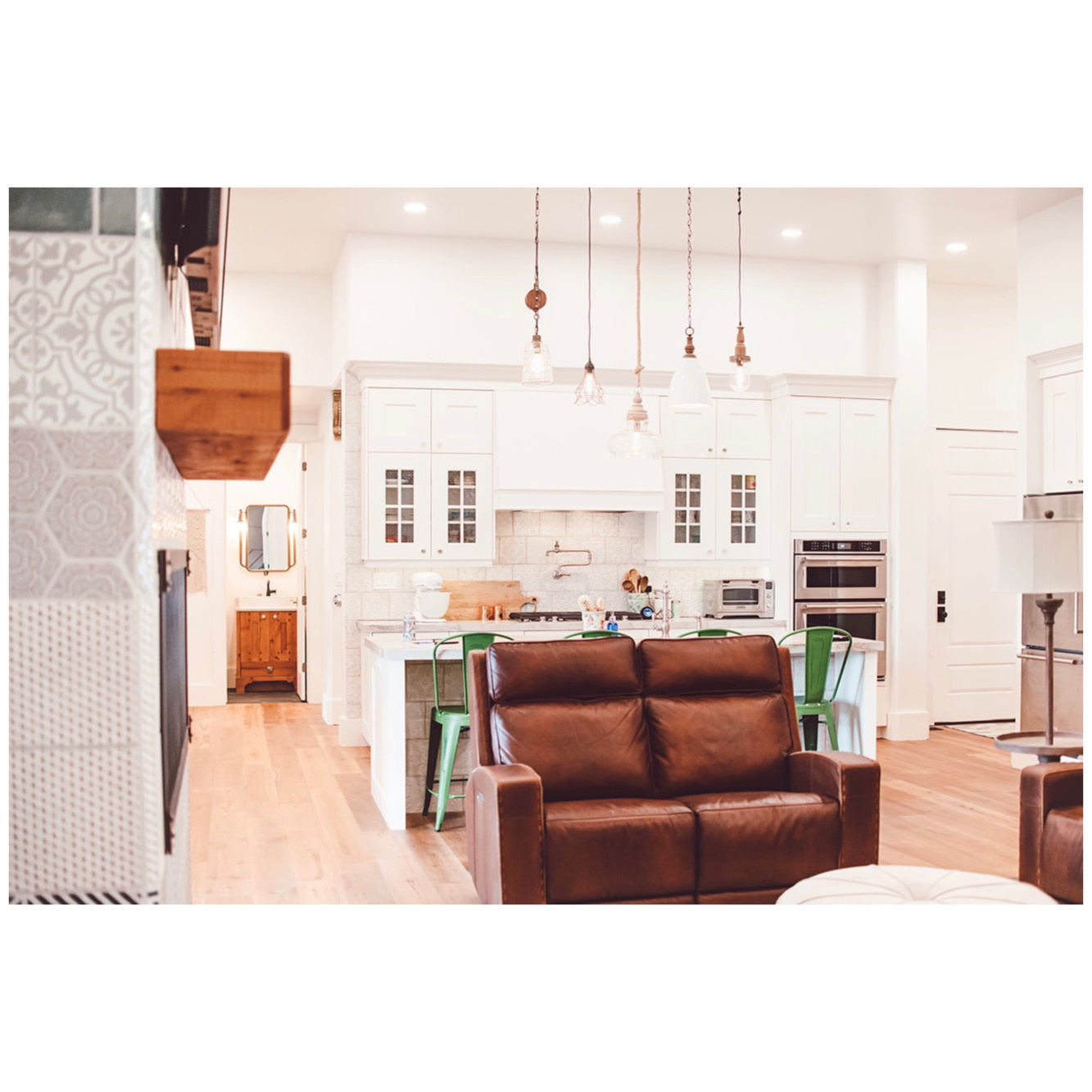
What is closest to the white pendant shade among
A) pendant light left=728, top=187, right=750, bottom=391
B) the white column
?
pendant light left=728, top=187, right=750, bottom=391

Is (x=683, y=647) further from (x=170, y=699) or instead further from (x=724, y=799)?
(x=170, y=699)

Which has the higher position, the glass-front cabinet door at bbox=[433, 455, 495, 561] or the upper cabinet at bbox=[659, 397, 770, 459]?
the upper cabinet at bbox=[659, 397, 770, 459]

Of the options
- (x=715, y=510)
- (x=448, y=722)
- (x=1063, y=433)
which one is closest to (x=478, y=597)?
(x=715, y=510)

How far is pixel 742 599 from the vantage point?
7.43 meters

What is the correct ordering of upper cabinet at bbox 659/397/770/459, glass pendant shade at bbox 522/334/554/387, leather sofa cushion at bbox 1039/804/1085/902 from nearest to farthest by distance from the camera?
leather sofa cushion at bbox 1039/804/1085/902 < glass pendant shade at bbox 522/334/554/387 < upper cabinet at bbox 659/397/770/459

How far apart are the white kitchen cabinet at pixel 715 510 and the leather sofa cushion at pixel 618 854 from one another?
3.99 meters

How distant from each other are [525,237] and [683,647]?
12.5 ft

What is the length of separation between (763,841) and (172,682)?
197 cm

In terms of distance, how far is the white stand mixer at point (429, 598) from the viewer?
22.1 ft

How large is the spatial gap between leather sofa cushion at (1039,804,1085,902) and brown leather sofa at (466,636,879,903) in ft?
1.70

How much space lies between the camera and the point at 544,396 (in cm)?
711

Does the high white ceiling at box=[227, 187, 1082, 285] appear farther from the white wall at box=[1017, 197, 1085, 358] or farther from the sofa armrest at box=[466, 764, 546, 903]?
the sofa armrest at box=[466, 764, 546, 903]

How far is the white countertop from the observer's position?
501 cm
